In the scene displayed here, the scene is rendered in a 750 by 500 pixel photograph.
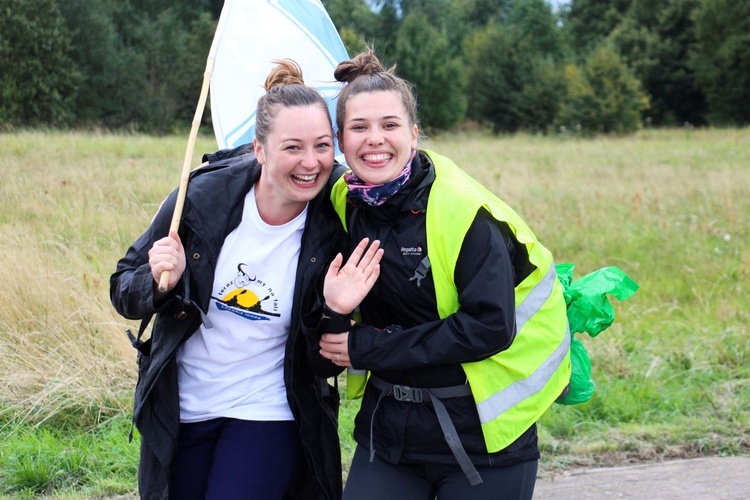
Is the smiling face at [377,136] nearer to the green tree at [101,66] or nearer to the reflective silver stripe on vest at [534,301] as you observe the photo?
the reflective silver stripe on vest at [534,301]

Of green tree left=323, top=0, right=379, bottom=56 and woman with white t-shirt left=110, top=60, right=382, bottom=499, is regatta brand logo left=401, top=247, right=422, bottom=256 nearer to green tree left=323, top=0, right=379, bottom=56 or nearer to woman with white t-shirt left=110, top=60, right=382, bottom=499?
woman with white t-shirt left=110, top=60, right=382, bottom=499

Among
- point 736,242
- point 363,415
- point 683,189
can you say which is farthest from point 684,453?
point 683,189

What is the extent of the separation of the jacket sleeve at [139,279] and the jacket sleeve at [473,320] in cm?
74

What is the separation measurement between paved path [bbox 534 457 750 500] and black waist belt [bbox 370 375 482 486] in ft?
5.47

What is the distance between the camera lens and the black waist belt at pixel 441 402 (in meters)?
2.53

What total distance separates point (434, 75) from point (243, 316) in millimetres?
42090

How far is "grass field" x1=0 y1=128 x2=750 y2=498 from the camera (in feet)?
14.9

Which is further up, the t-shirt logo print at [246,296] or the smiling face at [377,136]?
the smiling face at [377,136]

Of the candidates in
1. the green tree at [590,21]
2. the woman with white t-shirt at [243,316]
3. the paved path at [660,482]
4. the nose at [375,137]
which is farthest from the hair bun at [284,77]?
the green tree at [590,21]

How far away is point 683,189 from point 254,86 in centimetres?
968

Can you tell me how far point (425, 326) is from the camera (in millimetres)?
2504

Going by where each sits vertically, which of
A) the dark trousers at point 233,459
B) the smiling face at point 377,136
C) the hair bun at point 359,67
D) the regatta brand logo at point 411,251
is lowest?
the dark trousers at point 233,459

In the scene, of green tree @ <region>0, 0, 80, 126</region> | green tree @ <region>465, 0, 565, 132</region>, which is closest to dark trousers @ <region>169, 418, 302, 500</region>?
green tree @ <region>0, 0, 80, 126</region>

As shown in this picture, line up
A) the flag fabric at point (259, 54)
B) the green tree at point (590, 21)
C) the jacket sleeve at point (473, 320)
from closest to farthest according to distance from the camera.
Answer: the jacket sleeve at point (473, 320) < the flag fabric at point (259, 54) < the green tree at point (590, 21)
